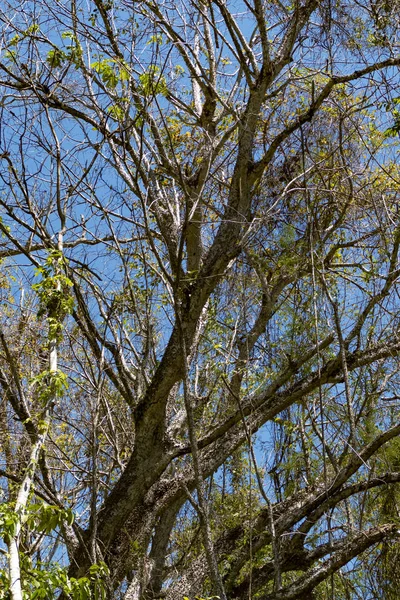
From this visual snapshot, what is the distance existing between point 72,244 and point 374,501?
3.03 meters

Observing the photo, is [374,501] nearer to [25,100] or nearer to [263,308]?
[263,308]

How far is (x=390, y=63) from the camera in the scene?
515 centimetres

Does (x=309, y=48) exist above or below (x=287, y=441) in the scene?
above

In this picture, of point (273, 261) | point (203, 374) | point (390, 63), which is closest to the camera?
point (390, 63)

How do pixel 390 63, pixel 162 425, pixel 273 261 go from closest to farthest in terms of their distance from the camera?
1. pixel 390 63
2. pixel 162 425
3. pixel 273 261

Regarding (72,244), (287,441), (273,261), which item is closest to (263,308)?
(273,261)

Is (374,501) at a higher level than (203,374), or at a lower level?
lower

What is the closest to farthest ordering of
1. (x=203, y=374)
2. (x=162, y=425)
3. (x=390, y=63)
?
1. (x=390, y=63)
2. (x=162, y=425)
3. (x=203, y=374)

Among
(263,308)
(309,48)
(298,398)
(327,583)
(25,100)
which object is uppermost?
(25,100)

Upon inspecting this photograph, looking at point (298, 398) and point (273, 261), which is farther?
point (273, 261)

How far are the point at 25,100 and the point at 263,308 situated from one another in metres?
2.42

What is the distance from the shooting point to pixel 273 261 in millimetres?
6219

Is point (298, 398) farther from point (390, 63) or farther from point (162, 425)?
point (390, 63)

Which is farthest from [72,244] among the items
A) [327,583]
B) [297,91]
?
[327,583]
